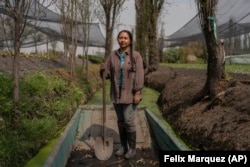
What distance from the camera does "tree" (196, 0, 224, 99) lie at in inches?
240

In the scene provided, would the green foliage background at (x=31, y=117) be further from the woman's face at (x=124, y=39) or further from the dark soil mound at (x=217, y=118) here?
the dark soil mound at (x=217, y=118)

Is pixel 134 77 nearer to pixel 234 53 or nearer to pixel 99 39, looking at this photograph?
pixel 99 39

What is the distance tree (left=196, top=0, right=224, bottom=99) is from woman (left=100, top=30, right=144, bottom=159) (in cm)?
193

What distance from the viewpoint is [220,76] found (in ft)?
20.3

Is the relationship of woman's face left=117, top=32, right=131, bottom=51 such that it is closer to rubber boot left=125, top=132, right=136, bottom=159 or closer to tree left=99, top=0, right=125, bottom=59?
rubber boot left=125, top=132, right=136, bottom=159

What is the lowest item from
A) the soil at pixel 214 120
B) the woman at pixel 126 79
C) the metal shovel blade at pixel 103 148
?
the metal shovel blade at pixel 103 148

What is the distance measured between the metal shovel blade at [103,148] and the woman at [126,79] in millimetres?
237

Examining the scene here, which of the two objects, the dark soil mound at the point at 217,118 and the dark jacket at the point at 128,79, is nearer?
the dark soil mound at the point at 217,118

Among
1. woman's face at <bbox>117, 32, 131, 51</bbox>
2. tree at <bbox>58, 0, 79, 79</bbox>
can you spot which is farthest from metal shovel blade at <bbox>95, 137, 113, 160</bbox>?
tree at <bbox>58, 0, 79, 79</bbox>

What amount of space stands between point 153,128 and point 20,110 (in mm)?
1956

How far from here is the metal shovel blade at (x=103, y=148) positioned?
15.4ft

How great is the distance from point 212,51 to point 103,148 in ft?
8.70

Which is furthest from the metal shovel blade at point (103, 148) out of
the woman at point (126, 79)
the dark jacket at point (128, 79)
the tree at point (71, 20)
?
the tree at point (71, 20)

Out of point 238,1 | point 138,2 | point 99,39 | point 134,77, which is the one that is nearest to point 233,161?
point 134,77
